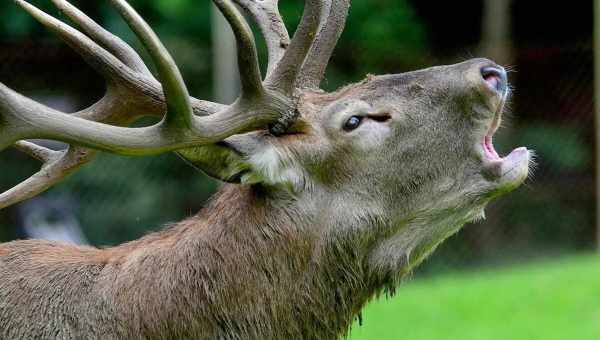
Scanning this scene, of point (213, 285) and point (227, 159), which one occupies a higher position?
point (227, 159)

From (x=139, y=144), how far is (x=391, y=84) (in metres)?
0.97

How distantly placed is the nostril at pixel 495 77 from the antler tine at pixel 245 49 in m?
0.82

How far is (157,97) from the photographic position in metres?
4.71

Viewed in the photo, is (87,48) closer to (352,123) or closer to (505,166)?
(352,123)

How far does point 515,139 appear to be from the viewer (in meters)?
13.0

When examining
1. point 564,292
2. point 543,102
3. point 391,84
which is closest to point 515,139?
point 543,102

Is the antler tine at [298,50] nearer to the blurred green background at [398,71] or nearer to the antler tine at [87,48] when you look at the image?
the antler tine at [87,48]

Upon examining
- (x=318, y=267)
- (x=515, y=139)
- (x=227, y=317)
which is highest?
(x=515, y=139)

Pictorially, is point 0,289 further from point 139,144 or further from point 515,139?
point 515,139

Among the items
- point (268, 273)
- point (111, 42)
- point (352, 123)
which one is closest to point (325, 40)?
point (352, 123)

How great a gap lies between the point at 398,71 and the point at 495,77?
8459mm

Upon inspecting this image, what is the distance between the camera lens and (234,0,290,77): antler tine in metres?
5.14

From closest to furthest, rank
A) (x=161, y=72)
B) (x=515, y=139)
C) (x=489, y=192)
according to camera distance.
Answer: (x=161, y=72)
(x=489, y=192)
(x=515, y=139)

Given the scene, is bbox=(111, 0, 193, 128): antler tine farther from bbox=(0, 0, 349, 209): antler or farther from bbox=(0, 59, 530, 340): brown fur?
bbox=(0, 59, 530, 340): brown fur
